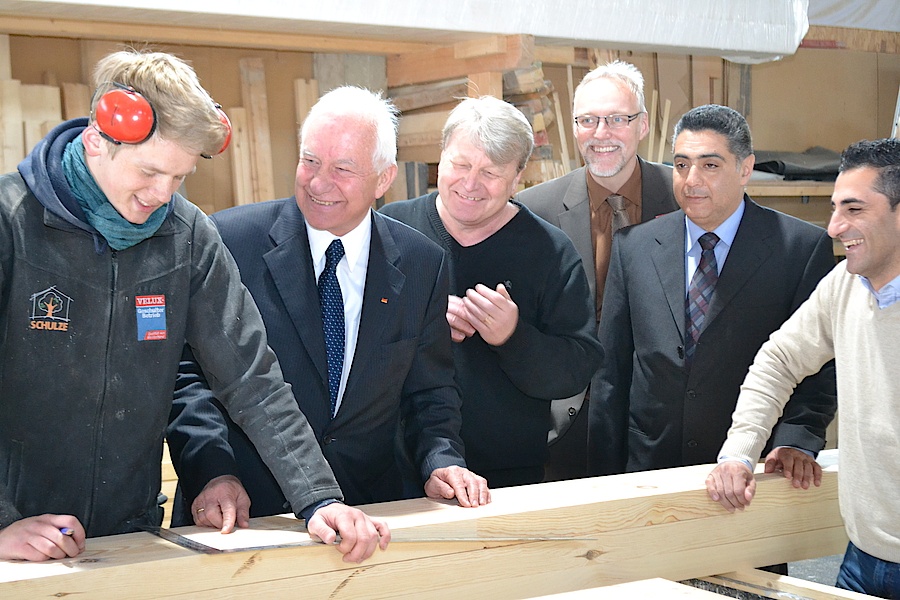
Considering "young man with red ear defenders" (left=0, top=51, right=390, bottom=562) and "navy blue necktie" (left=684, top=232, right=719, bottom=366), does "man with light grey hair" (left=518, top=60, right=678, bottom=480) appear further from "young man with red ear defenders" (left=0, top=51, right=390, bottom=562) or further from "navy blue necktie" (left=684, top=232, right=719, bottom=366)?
"young man with red ear defenders" (left=0, top=51, right=390, bottom=562)

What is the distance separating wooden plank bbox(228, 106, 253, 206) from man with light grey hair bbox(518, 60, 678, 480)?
141cm

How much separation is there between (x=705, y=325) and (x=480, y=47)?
5.19 ft

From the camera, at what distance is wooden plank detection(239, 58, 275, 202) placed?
4.35m

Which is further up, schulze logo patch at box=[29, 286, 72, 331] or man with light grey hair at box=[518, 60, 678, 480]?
man with light grey hair at box=[518, 60, 678, 480]

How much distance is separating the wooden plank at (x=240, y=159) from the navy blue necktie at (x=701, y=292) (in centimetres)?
204

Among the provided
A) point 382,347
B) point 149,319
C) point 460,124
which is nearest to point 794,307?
point 460,124

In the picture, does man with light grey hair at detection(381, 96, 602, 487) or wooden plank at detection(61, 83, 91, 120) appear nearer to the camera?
man with light grey hair at detection(381, 96, 602, 487)

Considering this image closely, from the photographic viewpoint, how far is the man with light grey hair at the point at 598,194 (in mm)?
3385

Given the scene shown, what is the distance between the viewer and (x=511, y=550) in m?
2.27

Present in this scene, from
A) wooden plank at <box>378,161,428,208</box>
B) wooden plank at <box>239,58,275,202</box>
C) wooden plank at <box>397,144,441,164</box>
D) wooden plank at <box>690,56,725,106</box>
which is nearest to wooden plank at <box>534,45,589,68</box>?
wooden plank at <box>397,144,441,164</box>

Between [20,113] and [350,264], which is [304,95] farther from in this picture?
[350,264]

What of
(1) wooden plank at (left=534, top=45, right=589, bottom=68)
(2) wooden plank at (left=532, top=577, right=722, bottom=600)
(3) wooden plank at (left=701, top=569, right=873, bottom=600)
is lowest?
(3) wooden plank at (left=701, top=569, right=873, bottom=600)

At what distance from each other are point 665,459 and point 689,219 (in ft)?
2.43

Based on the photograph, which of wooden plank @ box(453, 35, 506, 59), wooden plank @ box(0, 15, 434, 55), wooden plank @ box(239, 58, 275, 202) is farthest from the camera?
wooden plank @ box(239, 58, 275, 202)
